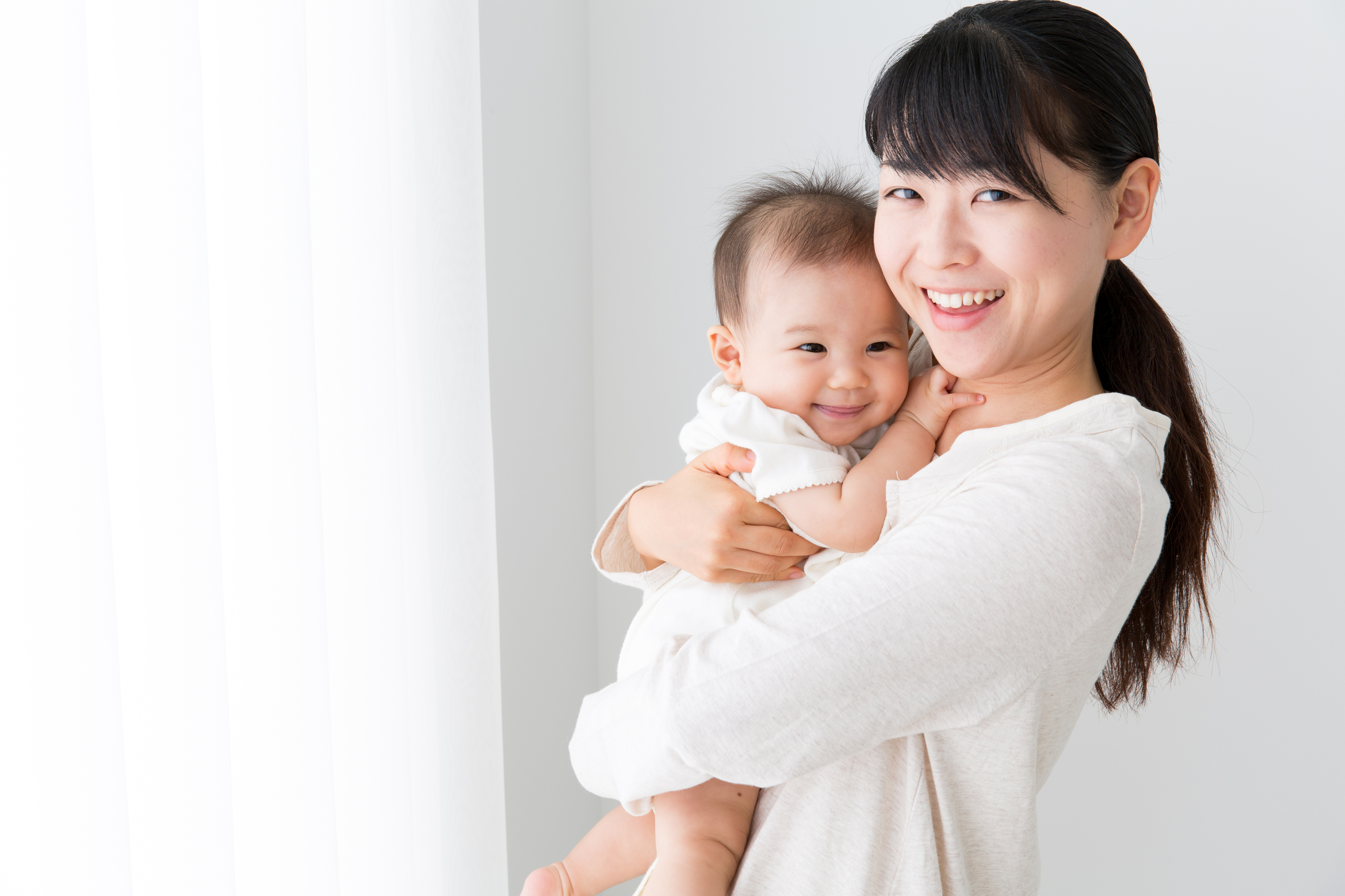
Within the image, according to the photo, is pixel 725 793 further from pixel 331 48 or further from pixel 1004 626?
pixel 331 48

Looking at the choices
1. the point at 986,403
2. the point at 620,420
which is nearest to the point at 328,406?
the point at 986,403

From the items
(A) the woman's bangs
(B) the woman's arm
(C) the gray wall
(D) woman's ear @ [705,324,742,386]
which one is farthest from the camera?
(C) the gray wall

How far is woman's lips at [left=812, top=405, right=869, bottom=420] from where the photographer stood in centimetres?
122

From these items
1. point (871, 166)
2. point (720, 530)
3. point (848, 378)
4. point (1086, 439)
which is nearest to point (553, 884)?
point (720, 530)

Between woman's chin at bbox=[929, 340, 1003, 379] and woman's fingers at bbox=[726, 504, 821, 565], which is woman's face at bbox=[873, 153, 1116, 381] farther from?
woman's fingers at bbox=[726, 504, 821, 565]

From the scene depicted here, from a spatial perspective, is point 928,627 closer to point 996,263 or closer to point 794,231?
point 996,263

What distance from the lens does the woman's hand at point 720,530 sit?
112 centimetres

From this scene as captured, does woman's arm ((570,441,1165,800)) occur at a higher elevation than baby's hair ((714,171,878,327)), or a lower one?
lower

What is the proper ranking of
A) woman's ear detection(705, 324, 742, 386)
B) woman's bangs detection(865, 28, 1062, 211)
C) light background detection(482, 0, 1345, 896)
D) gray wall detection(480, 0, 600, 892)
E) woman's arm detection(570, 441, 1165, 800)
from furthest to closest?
gray wall detection(480, 0, 600, 892)
light background detection(482, 0, 1345, 896)
woman's ear detection(705, 324, 742, 386)
woman's bangs detection(865, 28, 1062, 211)
woman's arm detection(570, 441, 1165, 800)

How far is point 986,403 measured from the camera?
111 cm

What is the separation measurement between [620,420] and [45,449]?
1.62 meters

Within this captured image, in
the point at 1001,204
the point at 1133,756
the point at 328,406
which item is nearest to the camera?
the point at 1001,204

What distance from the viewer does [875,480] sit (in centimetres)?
108

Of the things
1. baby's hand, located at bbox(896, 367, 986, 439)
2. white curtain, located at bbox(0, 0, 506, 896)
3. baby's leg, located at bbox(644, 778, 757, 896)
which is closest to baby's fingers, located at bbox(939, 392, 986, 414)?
baby's hand, located at bbox(896, 367, 986, 439)
